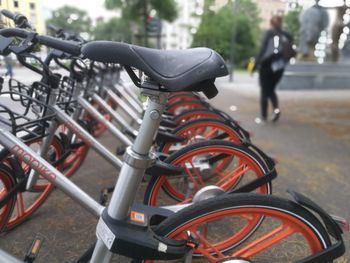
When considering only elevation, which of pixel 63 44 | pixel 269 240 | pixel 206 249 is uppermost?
pixel 63 44

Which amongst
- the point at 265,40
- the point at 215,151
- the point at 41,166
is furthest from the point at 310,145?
the point at 41,166

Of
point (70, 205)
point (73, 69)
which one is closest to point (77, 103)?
point (73, 69)

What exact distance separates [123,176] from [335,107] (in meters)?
7.15

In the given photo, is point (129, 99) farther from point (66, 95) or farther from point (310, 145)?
point (310, 145)

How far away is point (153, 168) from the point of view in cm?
185

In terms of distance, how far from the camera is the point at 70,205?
2605 mm

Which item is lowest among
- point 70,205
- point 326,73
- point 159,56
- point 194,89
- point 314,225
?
point 326,73

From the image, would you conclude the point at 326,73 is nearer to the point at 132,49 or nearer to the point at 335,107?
the point at 335,107

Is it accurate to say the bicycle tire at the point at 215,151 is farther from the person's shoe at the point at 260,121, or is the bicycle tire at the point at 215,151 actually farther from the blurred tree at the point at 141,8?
the blurred tree at the point at 141,8

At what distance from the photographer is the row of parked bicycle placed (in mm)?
1083

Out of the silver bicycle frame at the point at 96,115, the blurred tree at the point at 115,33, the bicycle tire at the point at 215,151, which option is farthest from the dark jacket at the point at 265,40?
the bicycle tire at the point at 215,151

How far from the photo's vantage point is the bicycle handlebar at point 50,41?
1572 mm

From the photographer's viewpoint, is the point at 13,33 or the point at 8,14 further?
the point at 8,14

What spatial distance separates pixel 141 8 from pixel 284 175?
12.0 metres
